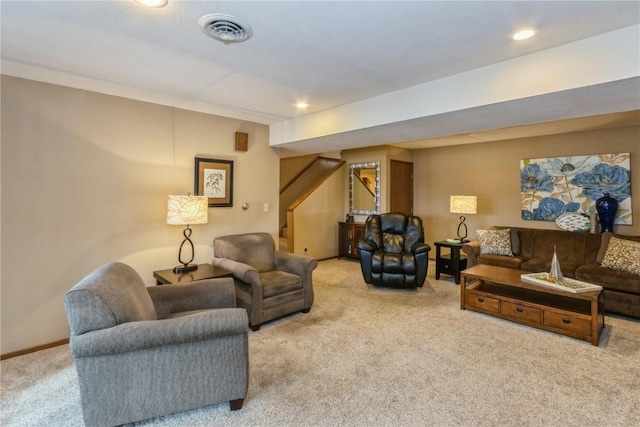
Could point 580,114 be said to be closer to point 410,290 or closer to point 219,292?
point 410,290

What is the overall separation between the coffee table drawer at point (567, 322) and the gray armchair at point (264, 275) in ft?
7.74

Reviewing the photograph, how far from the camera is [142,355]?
1.71 meters

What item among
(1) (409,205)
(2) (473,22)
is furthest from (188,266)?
(1) (409,205)

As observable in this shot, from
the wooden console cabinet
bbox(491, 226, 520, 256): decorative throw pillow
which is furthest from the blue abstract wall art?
the wooden console cabinet

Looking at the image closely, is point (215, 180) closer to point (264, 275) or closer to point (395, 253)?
point (264, 275)

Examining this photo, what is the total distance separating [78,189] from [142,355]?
2045mm

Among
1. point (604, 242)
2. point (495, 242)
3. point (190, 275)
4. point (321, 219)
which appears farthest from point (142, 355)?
point (604, 242)

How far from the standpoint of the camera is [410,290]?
4379 millimetres

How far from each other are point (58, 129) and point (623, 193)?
671cm

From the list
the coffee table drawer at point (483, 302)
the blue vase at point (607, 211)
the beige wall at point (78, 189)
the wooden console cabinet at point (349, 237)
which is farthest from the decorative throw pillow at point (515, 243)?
the beige wall at point (78, 189)

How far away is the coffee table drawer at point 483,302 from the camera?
336cm

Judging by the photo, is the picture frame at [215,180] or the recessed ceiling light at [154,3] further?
the picture frame at [215,180]

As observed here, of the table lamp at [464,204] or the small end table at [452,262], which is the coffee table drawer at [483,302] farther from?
the table lamp at [464,204]

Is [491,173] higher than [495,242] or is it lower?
higher
